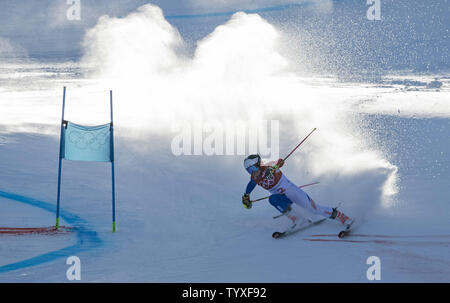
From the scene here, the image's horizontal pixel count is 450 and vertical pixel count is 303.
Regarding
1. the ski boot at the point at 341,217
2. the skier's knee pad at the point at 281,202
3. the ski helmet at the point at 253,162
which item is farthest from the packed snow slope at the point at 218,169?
the ski helmet at the point at 253,162

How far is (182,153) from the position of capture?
13.6 m

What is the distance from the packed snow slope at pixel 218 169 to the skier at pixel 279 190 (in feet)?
1.13

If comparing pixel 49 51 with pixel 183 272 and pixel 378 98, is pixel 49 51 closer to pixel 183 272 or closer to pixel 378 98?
pixel 378 98

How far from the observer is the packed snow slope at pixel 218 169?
293 inches

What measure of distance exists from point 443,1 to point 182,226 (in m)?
33.6

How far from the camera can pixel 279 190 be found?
27.3 feet

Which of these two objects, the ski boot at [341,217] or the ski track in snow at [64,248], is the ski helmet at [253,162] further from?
the ski track in snow at [64,248]

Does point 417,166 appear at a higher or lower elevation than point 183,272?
higher

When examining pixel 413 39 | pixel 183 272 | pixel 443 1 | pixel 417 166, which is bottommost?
pixel 183 272

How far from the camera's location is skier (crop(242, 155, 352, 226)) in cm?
824

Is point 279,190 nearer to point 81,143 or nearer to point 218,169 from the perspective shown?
point 81,143

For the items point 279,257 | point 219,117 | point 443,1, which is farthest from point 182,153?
point 443,1

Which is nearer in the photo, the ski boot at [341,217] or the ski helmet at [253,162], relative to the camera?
the ski helmet at [253,162]

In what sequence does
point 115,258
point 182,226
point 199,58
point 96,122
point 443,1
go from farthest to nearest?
point 443,1 → point 199,58 → point 96,122 → point 182,226 → point 115,258
